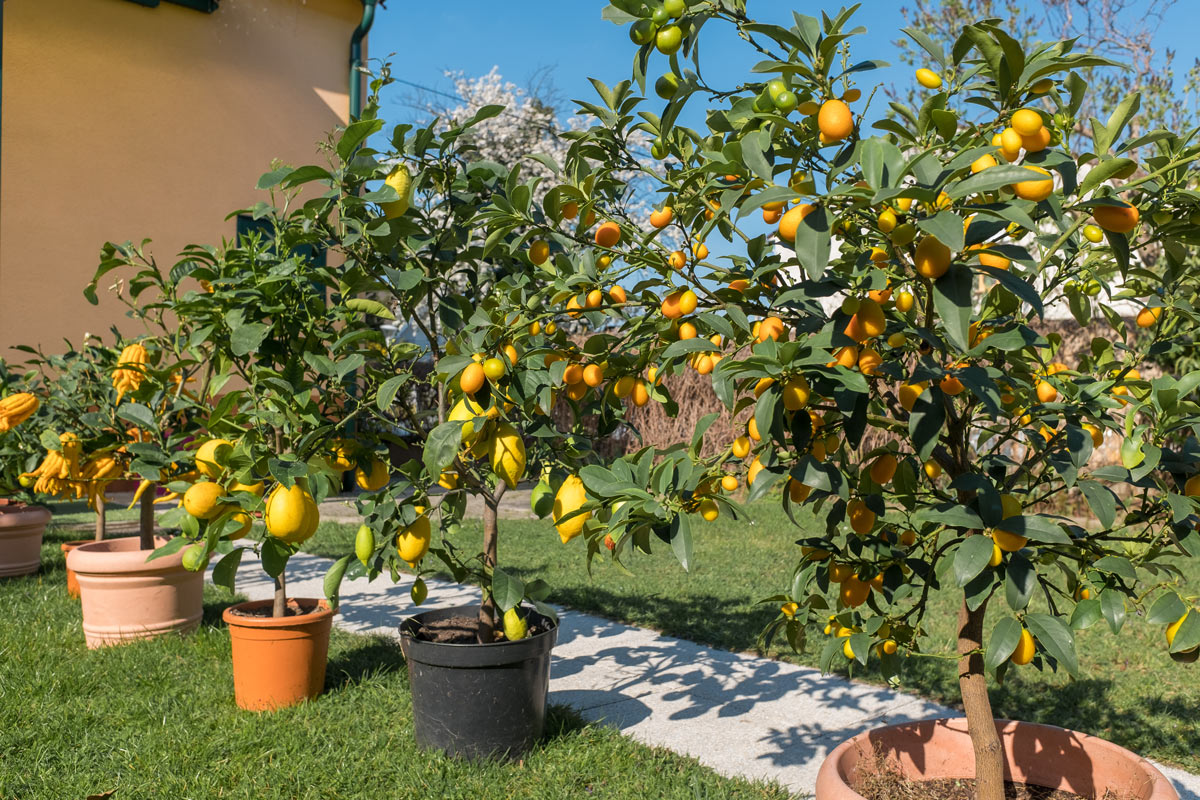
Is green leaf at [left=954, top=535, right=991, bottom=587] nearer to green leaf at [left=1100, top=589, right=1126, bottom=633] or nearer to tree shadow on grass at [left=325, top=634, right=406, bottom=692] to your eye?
green leaf at [left=1100, top=589, right=1126, bottom=633]

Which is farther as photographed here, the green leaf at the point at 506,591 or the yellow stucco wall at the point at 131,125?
the yellow stucco wall at the point at 131,125

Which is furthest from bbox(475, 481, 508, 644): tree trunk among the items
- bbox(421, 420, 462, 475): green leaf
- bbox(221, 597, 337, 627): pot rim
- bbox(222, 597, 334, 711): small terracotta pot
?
bbox(421, 420, 462, 475): green leaf

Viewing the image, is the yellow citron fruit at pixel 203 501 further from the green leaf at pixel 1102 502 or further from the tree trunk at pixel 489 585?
the green leaf at pixel 1102 502

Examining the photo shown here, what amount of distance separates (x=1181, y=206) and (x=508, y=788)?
194cm

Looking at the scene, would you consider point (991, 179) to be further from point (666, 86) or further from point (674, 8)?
point (666, 86)

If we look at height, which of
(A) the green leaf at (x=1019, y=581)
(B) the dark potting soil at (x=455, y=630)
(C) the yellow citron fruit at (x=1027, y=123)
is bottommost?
(B) the dark potting soil at (x=455, y=630)

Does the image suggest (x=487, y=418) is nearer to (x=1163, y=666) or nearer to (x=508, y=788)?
(x=508, y=788)

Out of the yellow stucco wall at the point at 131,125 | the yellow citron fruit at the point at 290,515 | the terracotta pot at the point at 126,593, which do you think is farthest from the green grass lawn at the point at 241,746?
the yellow stucco wall at the point at 131,125

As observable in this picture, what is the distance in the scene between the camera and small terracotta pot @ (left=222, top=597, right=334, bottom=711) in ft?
9.00

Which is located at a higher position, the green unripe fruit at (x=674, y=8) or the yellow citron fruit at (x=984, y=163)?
the green unripe fruit at (x=674, y=8)

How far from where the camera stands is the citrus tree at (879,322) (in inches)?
39.6

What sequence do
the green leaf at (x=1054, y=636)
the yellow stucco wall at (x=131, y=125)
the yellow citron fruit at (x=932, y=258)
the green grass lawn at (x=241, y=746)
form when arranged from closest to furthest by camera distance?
1. the yellow citron fruit at (x=932, y=258)
2. the green leaf at (x=1054, y=636)
3. the green grass lawn at (x=241, y=746)
4. the yellow stucco wall at (x=131, y=125)

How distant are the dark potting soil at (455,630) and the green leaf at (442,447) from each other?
1.19m

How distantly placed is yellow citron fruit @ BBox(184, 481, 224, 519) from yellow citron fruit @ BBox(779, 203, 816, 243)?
1.08 meters
